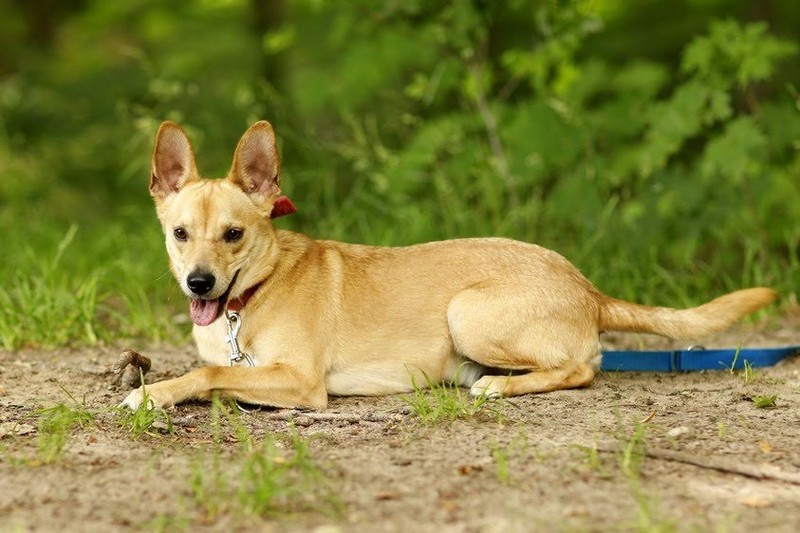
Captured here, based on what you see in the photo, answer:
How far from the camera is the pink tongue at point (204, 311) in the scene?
4652 millimetres

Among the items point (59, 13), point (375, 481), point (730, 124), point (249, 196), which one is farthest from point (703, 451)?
point (59, 13)

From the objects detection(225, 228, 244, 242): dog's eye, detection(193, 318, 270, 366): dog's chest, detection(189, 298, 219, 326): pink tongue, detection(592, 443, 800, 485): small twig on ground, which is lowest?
detection(592, 443, 800, 485): small twig on ground

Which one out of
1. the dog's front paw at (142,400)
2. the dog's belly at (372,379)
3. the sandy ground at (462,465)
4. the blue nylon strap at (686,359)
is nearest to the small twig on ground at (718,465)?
the sandy ground at (462,465)

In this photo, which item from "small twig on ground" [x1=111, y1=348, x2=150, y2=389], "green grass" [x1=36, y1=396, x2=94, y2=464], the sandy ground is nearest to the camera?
the sandy ground

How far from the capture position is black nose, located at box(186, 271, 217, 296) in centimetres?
448

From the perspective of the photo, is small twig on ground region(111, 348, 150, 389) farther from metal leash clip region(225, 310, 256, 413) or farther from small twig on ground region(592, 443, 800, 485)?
small twig on ground region(592, 443, 800, 485)

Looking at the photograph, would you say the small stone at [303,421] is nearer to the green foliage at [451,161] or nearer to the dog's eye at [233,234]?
the dog's eye at [233,234]

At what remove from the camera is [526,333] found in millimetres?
4848

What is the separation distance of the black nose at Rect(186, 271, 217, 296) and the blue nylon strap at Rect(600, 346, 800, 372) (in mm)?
1984

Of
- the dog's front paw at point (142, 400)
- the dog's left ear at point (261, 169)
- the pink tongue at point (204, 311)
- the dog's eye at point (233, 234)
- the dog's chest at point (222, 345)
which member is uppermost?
the dog's left ear at point (261, 169)

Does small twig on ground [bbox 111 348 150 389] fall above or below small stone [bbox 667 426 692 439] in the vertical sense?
above

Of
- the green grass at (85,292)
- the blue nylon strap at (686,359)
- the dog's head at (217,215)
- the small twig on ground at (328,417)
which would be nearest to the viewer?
the small twig on ground at (328,417)

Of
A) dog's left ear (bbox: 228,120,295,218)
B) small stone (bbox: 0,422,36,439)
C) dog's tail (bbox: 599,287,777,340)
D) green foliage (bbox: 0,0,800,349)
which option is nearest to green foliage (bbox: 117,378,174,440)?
small stone (bbox: 0,422,36,439)

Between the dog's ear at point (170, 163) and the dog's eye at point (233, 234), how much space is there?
408 millimetres
